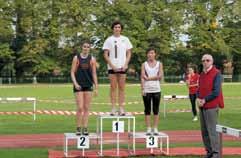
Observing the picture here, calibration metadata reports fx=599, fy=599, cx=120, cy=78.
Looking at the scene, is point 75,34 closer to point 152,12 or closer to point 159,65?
point 152,12

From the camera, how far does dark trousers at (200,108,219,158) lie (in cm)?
1141

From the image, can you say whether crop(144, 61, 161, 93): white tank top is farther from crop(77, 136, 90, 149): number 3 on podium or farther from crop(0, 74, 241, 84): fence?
crop(0, 74, 241, 84): fence

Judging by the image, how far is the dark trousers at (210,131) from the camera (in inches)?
449

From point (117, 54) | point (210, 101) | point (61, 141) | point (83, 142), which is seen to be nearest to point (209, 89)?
point (210, 101)

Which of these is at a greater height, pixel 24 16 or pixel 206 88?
pixel 24 16

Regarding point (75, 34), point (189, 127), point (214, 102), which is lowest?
point (189, 127)

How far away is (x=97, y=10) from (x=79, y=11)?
97.5 inches

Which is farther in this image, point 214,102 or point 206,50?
point 206,50

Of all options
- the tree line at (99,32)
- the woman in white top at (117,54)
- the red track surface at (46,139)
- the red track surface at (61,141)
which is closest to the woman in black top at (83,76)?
the woman in white top at (117,54)

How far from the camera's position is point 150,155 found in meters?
12.6

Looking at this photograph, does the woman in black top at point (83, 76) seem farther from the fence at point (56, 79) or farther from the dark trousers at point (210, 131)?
the fence at point (56, 79)

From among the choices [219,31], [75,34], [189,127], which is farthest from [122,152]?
[219,31]

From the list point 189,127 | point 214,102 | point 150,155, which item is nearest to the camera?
point 214,102

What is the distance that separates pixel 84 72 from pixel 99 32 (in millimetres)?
63681
